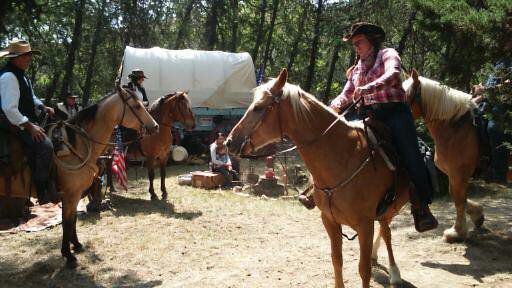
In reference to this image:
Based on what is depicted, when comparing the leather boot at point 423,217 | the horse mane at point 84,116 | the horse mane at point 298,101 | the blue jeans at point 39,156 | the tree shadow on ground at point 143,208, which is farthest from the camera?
the tree shadow on ground at point 143,208

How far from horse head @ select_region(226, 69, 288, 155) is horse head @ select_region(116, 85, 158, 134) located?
10.7 ft

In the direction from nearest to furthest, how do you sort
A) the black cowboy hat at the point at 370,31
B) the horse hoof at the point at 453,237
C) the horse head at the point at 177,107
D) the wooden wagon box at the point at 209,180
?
the black cowboy hat at the point at 370,31, the horse hoof at the point at 453,237, the horse head at the point at 177,107, the wooden wagon box at the point at 209,180

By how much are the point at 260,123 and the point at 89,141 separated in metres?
3.14

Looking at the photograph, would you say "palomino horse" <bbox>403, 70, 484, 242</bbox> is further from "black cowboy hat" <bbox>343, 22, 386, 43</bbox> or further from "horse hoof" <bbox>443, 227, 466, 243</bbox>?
"black cowboy hat" <bbox>343, 22, 386, 43</bbox>

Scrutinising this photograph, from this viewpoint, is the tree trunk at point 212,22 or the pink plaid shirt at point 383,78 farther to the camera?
the tree trunk at point 212,22

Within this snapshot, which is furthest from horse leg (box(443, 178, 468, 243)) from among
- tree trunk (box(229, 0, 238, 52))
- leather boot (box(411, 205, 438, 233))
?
tree trunk (box(229, 0, 238, 52))

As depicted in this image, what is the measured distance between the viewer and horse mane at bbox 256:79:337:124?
3.49m

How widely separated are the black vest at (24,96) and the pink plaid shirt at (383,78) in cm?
365

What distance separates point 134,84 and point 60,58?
1255 centimetres

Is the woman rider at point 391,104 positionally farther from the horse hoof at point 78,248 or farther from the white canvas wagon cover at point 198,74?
the white canvas wagon cover at point 198,74

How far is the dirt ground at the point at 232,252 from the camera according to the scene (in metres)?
4.93

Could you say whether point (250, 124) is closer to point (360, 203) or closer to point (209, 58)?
point (360, 203)

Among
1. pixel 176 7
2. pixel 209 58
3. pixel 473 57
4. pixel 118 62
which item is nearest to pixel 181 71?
pixel 209 58

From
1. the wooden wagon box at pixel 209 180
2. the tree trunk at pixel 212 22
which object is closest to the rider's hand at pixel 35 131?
the wooden wagon box at pixel 209 180
